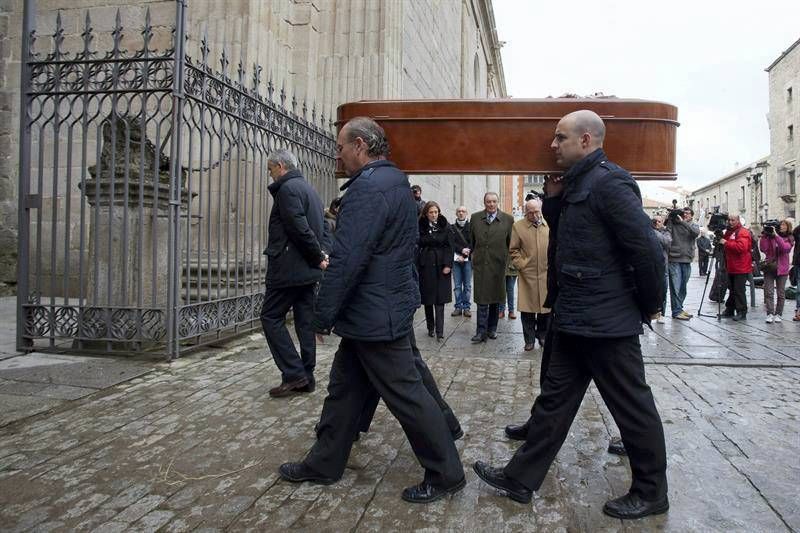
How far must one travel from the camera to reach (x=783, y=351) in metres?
6.55

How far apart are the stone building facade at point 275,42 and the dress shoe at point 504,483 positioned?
22.0ft

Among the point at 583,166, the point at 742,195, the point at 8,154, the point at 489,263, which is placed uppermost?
the point at 742,195

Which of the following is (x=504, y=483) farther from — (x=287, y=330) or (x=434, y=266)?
(x=434, y=266)

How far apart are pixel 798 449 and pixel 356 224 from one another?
114 inches

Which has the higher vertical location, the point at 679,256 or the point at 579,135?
the point at 579,135

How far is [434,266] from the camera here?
7.59 metres

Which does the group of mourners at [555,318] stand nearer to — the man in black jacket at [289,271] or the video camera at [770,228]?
the man in black jacket at [289,271]

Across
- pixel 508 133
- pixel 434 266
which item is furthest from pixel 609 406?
pixel 434 266

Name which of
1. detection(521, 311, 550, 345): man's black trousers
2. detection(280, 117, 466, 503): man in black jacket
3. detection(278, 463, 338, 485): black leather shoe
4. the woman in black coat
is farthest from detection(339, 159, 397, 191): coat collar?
the woman in black coat

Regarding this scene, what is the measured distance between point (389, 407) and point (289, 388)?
6.13 feet

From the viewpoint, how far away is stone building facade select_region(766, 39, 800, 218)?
39.3m

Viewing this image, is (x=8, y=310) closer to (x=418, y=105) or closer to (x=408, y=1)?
(x=418, y=105)

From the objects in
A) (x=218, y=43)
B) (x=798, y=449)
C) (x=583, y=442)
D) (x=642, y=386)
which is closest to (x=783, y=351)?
(x=798, y=449)

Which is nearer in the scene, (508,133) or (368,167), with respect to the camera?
(368,167)
